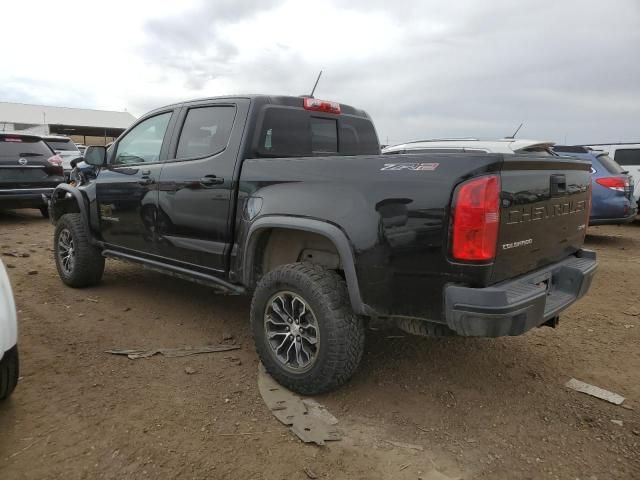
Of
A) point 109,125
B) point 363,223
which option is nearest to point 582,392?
point 363,223

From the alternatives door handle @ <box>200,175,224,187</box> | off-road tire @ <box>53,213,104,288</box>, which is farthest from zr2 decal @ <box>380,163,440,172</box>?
off-road tire @ <box>53,213,104,288</box>

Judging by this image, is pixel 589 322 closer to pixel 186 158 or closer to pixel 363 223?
pixel 363 223

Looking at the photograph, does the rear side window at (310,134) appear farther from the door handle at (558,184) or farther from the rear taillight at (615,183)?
the rear taillight at (615,183)

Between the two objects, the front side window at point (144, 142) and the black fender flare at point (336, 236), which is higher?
the front side window at point (144, 142)

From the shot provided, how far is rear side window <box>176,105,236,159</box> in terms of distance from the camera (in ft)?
12.1

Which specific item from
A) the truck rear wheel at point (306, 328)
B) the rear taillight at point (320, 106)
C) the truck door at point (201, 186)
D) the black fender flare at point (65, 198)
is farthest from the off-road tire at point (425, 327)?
the black fender flare at point (65, 198)

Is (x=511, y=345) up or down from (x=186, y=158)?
down

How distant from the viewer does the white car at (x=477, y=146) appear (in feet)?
22.4

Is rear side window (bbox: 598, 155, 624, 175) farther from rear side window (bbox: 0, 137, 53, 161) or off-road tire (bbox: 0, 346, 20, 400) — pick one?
rear side window (bbox: 0, 137, 53, 161)

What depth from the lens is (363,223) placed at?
105 inches

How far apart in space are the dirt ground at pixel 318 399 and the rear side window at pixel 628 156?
796cm

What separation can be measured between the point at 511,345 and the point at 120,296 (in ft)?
12.1

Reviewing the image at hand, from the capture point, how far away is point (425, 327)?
2.66m

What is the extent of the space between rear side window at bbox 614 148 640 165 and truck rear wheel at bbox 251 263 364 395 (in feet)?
34.9
